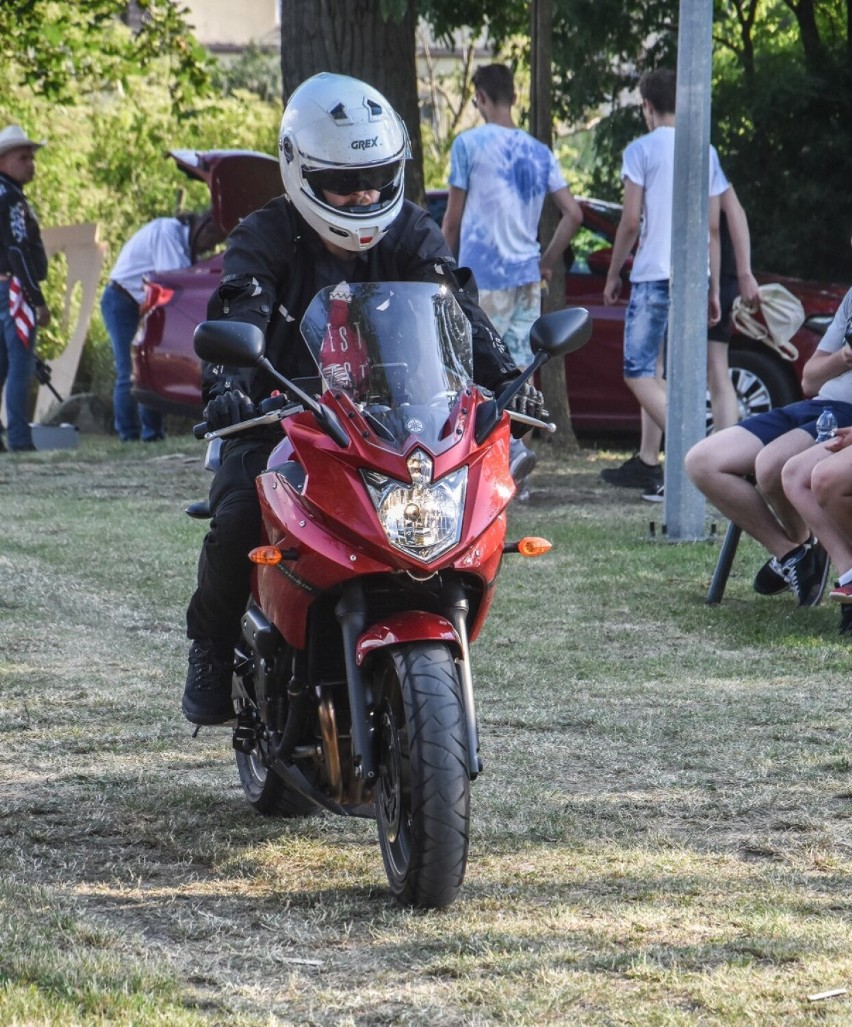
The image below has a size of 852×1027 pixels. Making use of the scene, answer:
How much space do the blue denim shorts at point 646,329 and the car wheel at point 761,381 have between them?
1939 mm

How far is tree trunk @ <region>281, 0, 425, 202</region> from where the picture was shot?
35.4 feet

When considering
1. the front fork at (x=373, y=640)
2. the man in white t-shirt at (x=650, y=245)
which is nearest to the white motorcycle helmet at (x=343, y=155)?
the front fork at (x=373, y=640)

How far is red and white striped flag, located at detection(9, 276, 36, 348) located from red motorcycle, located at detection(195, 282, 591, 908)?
9.87m

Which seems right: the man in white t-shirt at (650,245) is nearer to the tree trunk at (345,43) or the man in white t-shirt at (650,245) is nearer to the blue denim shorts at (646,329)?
the blue denim shorts at (646,329)

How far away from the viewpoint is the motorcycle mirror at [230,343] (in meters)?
3.57

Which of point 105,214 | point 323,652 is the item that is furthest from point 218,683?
point 105,214

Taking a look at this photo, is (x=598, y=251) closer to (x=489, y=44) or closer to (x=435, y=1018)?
(x=489, y=44)

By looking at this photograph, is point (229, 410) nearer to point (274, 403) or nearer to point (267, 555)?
point (274, 403)

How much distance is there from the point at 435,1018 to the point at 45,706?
111 inches

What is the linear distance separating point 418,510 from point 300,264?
37.3 inches

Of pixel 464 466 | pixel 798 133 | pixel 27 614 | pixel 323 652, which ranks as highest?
pixel 798 133

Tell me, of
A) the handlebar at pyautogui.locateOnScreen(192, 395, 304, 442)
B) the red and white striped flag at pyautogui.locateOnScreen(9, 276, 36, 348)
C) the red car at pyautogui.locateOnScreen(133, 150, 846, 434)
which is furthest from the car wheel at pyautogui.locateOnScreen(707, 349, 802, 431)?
the handlebar at pyautogui.locateOnScreen(192, 395, 304, 442)

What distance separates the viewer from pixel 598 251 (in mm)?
12211

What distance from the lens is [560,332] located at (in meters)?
3.83
